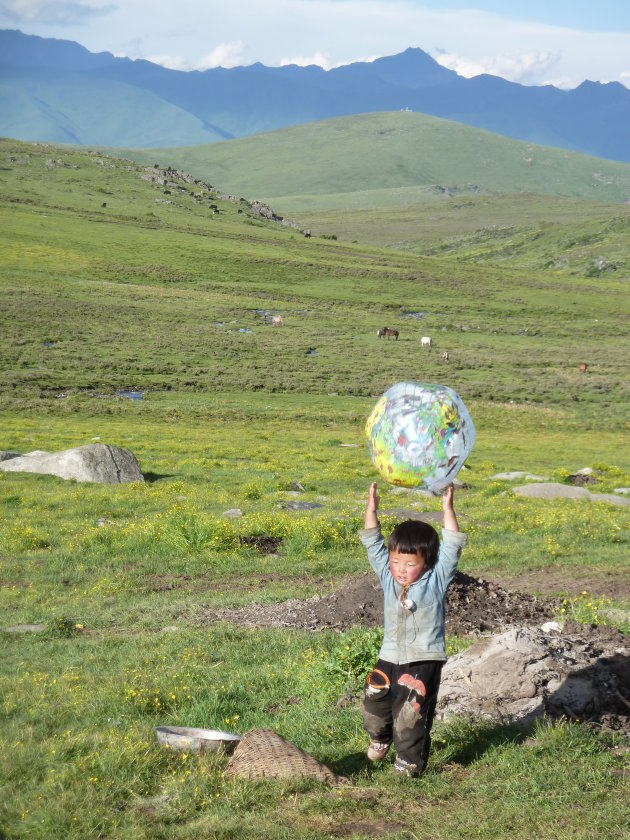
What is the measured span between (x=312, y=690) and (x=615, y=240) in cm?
19651

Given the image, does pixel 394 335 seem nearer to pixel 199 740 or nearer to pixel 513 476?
pixel 513 476

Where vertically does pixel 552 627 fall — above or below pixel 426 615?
below

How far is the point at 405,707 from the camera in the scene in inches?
296

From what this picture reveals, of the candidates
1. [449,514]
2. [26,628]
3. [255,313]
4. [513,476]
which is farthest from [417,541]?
[255,313]

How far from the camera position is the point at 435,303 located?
118562mm

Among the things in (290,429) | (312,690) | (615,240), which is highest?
(615,240)

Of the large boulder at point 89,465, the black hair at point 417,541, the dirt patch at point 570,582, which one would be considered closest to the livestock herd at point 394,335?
the large boulder at point 89,465

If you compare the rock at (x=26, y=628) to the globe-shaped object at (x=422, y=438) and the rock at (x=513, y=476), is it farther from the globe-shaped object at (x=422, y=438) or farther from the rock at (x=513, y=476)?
the rock at (x=513, y=476)

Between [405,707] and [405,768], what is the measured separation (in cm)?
54

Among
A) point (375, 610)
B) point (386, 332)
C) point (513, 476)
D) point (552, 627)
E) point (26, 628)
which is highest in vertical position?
point (552, 627)

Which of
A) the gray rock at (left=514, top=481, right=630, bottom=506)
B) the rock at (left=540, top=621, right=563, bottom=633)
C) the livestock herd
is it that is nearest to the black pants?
the rock at (left=540, top=621, right=563, bottom=633)

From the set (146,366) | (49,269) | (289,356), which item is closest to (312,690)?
(146,366)

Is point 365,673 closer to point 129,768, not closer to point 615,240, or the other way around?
point 129,768

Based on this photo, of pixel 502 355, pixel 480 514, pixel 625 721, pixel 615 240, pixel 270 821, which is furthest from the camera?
pixel 615 240
